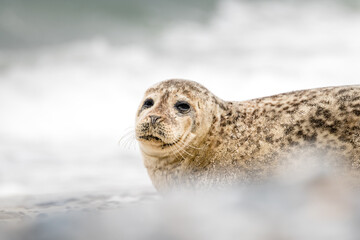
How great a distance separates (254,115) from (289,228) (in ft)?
10.6

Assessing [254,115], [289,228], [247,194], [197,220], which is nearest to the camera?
[289,228]

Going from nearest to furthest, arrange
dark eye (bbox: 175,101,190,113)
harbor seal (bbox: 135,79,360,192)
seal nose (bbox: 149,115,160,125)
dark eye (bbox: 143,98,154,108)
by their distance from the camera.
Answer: harbor seal (bbox: 135,79,360,192)
seal nose (bbox: 149,115,160,125)
dark eye (bbox: 175,101,190,113)
dark eye (bbox: 143,98,154,108)

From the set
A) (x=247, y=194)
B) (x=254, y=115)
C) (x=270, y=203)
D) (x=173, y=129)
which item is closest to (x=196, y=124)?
(x=173, y=129)

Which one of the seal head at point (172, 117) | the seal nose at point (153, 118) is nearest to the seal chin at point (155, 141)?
the seal head at point (172, 117)

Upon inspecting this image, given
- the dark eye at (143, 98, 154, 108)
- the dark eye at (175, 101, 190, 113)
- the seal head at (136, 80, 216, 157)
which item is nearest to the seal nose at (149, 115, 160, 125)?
the seal head at (136, 80, 216, 157)

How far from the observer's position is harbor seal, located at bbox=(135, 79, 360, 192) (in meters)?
4.42

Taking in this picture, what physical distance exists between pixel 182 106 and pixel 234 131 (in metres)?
0.72

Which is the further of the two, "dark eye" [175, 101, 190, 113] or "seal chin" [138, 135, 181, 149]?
"dark eye" [175, 101, 190, 113]

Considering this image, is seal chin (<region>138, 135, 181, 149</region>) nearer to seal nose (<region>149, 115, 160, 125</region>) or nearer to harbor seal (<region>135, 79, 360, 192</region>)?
harbor seal (<region>135, 79, 360, 192</region>)

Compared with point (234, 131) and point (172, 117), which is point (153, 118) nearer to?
point (172, 117)

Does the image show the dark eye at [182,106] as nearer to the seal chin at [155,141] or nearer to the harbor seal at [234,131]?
the harbor seal at [234,131]

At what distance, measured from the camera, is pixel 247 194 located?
2.55 metres

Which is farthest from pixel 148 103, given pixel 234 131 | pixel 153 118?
pixel 234 131

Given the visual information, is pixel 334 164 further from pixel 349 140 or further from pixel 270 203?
pixel 270 203
